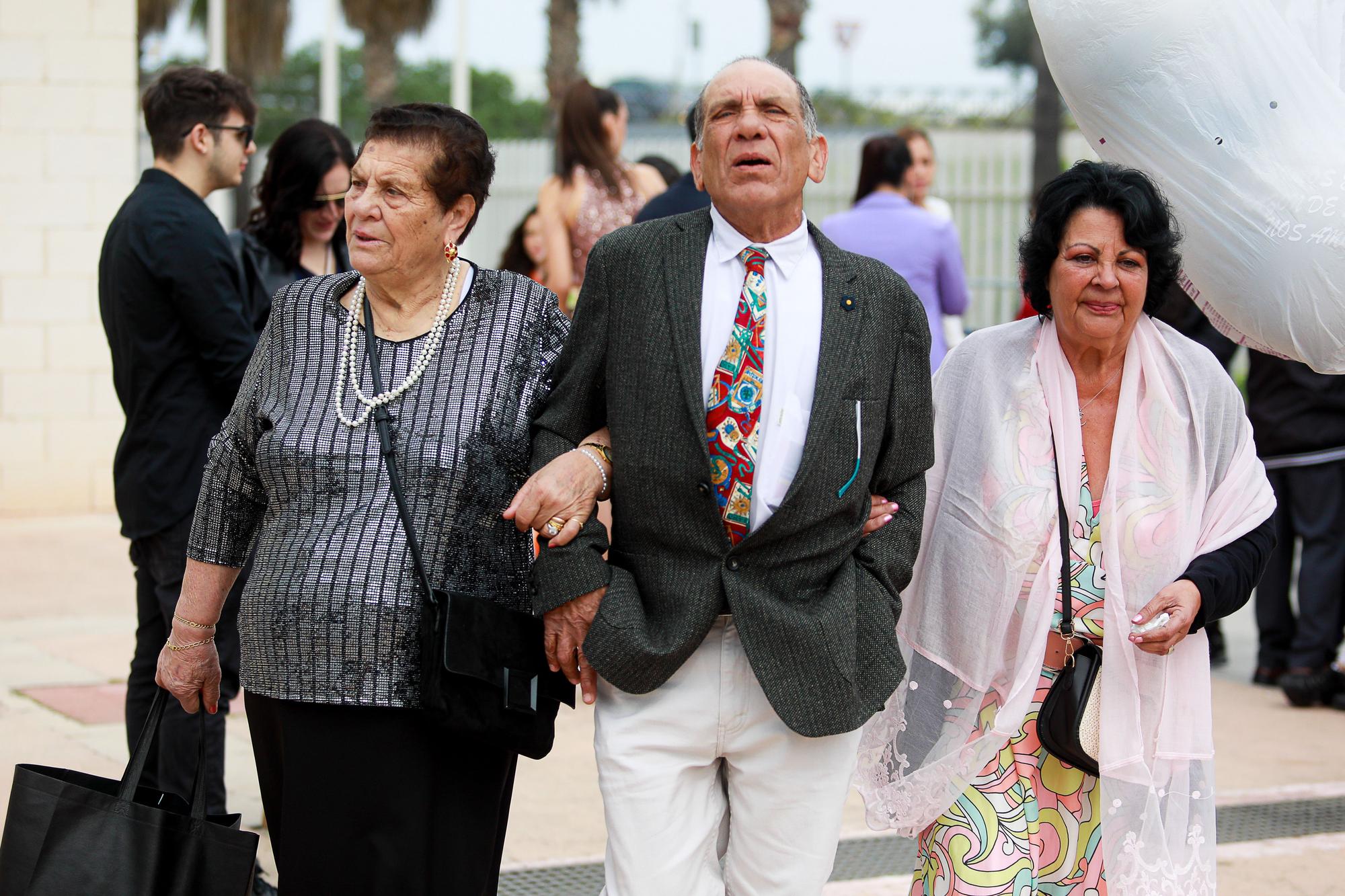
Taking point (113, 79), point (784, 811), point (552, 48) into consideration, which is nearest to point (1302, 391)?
point (784, 811)

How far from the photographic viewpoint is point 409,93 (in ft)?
153

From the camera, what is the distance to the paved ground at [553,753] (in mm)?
4723

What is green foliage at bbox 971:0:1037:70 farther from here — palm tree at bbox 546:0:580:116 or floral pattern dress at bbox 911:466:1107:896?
floral pattern dress at bbox 911:466:1107:896

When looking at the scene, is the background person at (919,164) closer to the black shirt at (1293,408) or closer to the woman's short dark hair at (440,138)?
the black shirt at (1293,408)

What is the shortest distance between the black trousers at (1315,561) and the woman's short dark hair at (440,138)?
4.67 meters

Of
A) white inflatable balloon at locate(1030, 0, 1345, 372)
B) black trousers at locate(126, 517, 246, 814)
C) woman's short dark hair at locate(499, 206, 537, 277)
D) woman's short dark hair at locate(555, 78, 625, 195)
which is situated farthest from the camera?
woman's short dark hair at locate(499, 206, 537, 277)

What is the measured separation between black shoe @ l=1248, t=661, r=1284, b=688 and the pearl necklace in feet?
16.7

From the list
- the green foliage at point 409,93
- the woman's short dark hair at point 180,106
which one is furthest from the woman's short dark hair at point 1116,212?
the green foliage at point 409,93

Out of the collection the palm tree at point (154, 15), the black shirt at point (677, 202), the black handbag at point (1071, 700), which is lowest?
the black handbag at point (1071, 700)

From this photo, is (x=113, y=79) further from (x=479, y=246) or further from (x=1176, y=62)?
(x=479, y=246)

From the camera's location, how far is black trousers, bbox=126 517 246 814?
4.32 metres

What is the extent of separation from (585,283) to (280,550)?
30.6 inches

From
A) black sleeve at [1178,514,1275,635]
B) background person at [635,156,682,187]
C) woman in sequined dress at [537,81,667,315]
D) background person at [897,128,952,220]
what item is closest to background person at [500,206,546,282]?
background person at [635,156,682,187]

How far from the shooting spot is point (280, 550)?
3.04 m
